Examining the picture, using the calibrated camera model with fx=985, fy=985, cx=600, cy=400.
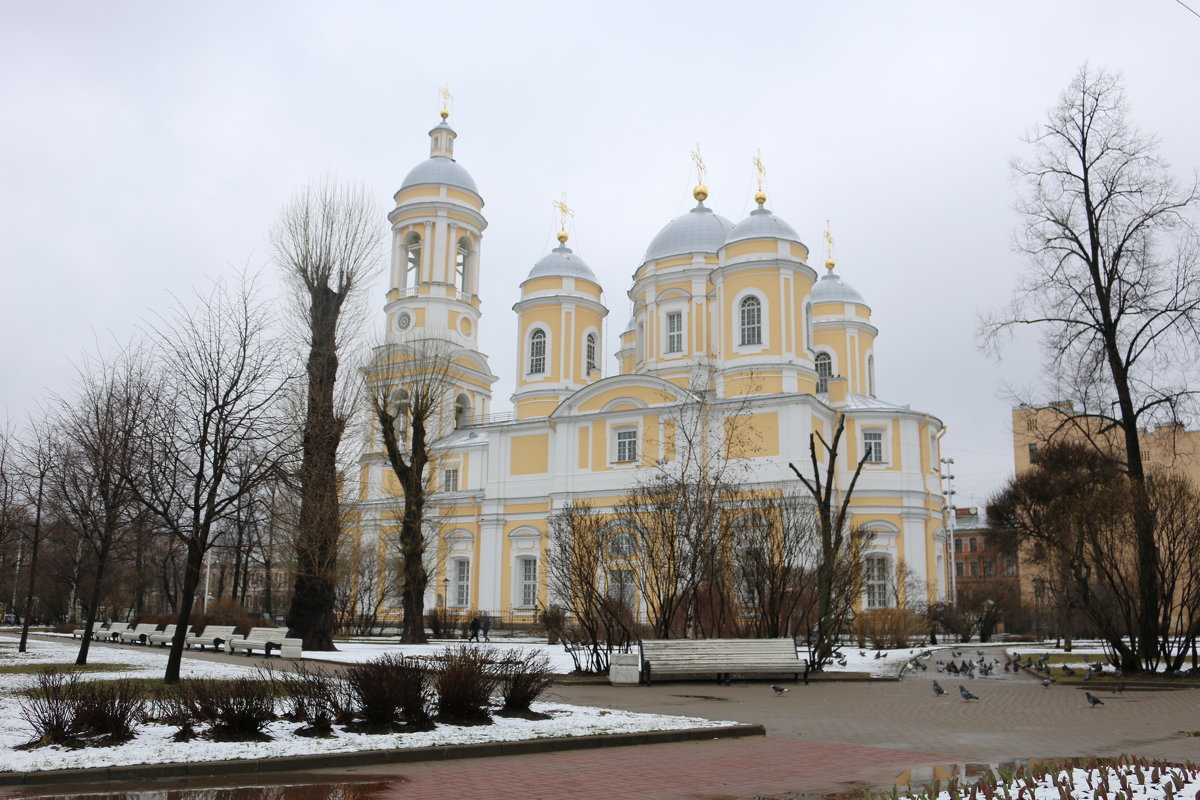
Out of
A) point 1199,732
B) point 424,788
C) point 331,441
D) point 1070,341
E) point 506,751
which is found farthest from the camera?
point 331,441

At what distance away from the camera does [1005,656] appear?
25797mm

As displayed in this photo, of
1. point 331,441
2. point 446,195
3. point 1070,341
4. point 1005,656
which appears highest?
point 446,195

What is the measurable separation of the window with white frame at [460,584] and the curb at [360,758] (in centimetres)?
3579

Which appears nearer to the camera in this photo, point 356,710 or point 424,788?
point 424,788

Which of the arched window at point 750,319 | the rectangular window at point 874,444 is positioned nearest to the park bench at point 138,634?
the arched window at point 750,319

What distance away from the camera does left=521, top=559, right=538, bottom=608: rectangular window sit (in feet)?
141

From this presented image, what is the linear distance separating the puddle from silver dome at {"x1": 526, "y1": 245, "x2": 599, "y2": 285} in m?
41.9

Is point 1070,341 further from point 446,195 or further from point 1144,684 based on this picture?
point 446,195

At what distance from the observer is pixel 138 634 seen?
2742cm

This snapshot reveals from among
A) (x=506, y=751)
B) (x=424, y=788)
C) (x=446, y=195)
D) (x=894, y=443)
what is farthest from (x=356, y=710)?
(x=446, y=195)

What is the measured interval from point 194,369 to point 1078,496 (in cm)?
1574

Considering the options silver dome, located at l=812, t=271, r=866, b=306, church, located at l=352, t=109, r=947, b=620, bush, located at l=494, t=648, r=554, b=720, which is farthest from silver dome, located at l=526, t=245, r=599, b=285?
bush, located at l=494, t=648, r=554, b=720

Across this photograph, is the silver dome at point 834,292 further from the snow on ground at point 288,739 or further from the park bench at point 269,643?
the snow on ground at point 288,739

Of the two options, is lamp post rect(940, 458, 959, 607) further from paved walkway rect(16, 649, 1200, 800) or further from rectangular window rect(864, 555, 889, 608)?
paved walkway rect(16, 649, 1200, 800)
